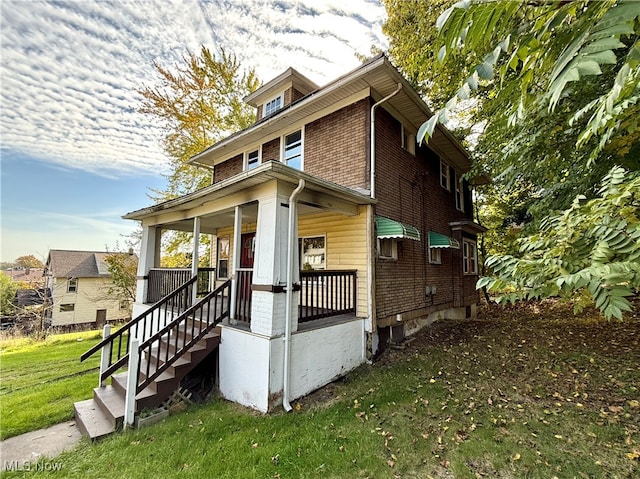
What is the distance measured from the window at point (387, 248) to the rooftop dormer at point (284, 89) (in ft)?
20.5

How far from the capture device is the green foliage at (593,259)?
1.93m

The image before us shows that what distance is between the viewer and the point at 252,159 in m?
10.4

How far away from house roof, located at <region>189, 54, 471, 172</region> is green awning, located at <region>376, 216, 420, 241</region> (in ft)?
10.2

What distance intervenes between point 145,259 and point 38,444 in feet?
17.8

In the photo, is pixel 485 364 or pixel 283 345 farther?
pixel 485 364

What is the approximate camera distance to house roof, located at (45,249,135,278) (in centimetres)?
2487

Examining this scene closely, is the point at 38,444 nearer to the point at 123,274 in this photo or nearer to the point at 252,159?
the point at 252,159

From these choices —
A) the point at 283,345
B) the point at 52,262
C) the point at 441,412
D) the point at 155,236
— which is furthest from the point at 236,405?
the point at 52,262

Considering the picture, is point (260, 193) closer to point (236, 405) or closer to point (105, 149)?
point (236, 405)

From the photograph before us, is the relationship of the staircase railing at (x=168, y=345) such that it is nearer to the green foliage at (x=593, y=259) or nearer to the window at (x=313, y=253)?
the window at (x=313, y=253)

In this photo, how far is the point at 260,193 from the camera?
18.2 feet

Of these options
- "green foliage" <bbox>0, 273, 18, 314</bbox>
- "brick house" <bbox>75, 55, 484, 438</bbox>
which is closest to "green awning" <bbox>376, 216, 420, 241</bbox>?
"brick house" <bbox>75, 55, 484, 438</bbox>

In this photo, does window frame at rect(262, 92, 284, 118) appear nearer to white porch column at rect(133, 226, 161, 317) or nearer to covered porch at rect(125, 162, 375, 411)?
covered porch at rect(125, 162, 375, 411)

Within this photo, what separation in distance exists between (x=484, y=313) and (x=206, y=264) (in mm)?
14980
